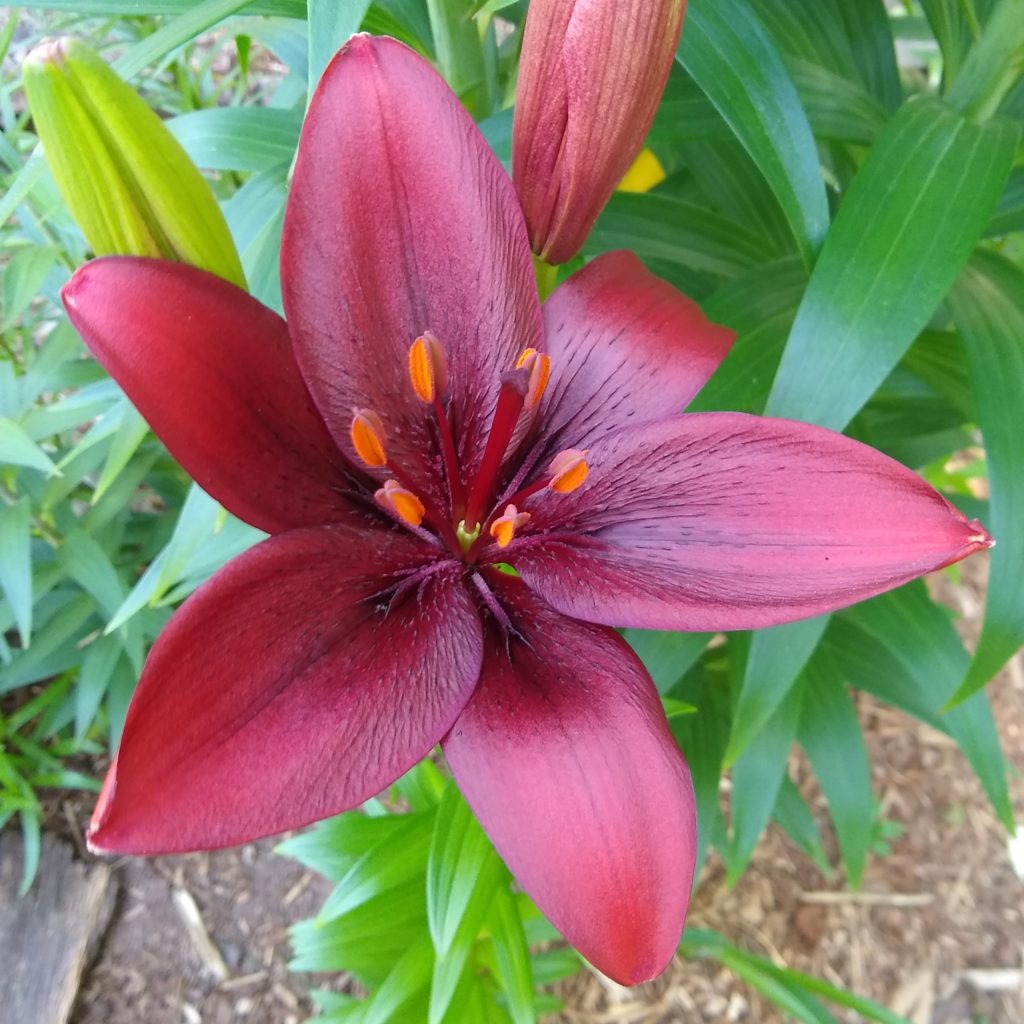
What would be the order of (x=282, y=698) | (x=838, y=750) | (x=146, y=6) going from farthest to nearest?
(x=838, y=750) → (x=146, y=6) → (x=282, y=698)

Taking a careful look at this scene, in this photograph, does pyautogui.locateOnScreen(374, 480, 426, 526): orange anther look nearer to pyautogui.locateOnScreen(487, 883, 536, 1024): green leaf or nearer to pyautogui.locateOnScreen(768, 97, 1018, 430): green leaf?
pyautogui.locateOnScreen(768, 97, 1018, 430): green leaf

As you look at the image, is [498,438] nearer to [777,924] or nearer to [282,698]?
[282,698]

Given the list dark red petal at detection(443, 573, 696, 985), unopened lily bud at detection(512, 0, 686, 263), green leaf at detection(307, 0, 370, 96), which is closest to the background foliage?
green leaf at detection(307, 0, 370, 96)

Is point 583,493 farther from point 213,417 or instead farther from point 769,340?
point 769,340

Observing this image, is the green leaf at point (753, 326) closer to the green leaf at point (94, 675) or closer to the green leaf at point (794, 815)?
the green leaf at point (794, 815)

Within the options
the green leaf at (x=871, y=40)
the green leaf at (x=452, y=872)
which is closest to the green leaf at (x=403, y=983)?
the green leaf at (x=452, y=872)

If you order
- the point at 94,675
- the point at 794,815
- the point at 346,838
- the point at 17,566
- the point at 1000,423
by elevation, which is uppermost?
the point at 1000,423

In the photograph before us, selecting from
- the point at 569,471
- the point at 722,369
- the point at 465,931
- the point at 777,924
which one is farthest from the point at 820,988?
the point at 569,471
